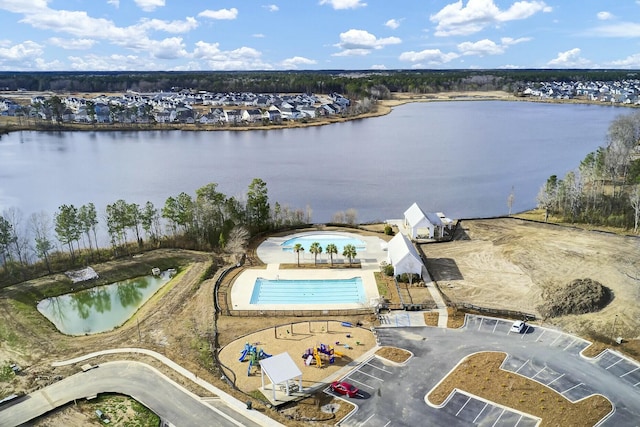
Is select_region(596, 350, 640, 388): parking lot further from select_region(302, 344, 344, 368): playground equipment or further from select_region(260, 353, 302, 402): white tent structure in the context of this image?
select_region(260, 353, 302, 402): white tent structure

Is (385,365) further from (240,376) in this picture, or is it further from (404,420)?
(240,376)

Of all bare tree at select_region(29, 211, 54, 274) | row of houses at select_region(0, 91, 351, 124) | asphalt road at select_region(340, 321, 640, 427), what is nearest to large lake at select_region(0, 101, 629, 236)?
bare tree at select_region(29, 211, 54, 274)

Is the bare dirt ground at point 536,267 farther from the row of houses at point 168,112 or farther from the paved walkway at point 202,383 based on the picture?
the row of houses at point 168,112

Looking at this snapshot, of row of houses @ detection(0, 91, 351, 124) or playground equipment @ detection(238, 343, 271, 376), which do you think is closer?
playground equipment @ detection(238, 343, 271, 376)

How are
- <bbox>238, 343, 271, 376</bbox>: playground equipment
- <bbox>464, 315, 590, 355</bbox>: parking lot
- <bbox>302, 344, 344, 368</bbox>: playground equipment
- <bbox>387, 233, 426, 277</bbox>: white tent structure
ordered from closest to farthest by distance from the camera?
<bbox>238, 343, 271, 376</bbox>: playground equipment → <bbox>302, 344, 344, 368</bbox>: playground equipment → <bbox>464, 315, 590, 355</bbox>: parking lot → <bbox>387, 233, 426, 277</bbox>: white tent structure

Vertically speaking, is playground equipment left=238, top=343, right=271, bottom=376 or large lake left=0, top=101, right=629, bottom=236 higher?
large lake left=0, top=101, right=629, bottom=236

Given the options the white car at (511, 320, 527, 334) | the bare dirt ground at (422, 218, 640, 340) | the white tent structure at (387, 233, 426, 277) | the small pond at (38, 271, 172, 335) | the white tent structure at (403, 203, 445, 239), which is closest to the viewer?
the white car at (511, 320, 527, 334)

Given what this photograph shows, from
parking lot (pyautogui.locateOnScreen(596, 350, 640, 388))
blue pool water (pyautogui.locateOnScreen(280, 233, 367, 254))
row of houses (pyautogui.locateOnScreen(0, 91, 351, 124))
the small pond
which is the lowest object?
the small pond

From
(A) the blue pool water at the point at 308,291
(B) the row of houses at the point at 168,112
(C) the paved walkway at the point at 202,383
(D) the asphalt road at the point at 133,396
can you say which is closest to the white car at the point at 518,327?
(A) the blue pool water at the point at 308,291
